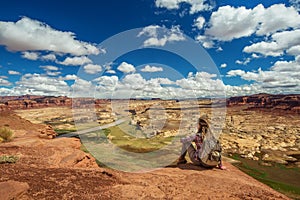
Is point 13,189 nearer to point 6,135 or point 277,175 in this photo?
point 6,135

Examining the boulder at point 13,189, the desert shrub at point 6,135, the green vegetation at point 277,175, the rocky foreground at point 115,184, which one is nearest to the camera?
the boulder at point 13,189

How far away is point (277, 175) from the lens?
3638 cm

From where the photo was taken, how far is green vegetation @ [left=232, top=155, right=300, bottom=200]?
29.6 meters

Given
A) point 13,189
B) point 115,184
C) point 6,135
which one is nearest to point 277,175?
point 115,184

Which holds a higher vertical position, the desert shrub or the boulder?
the boulder

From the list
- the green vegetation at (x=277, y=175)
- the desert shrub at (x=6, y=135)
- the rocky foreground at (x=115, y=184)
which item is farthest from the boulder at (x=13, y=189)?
the green vegetation at (x=277, y=175)

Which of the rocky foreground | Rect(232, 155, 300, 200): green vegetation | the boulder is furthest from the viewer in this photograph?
Rect(232, 155, 300, 200): green vegetation

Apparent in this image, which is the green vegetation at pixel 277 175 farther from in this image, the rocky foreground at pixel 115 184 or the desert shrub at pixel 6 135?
the desert shrub at pixel 6 135

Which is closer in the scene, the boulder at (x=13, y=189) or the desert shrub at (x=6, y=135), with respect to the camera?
the boulder at (x=13, y=189)

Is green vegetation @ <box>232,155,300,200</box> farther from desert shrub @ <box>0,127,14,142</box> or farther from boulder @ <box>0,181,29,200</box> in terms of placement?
desert shrub @ <box>0,127,14,142</box>

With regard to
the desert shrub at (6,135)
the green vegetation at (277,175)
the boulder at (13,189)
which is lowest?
the green vegetation at (277,175)

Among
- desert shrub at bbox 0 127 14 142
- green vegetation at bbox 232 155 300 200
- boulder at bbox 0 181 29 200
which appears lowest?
green vegetation at bbox 232 155 300 200

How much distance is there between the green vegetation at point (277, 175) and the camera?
29631 mm


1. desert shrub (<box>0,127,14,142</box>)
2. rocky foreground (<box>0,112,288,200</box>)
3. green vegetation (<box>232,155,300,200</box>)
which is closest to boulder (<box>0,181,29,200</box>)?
rocky foreground (<box>0,112,288,200</box>)
